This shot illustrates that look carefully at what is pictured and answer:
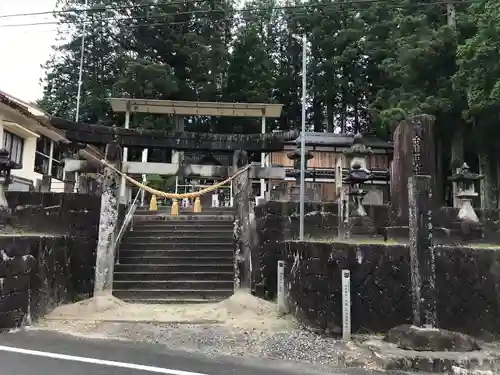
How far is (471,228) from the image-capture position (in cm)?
1110

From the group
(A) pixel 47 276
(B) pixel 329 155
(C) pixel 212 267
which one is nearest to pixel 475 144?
(B) pixel 329 155

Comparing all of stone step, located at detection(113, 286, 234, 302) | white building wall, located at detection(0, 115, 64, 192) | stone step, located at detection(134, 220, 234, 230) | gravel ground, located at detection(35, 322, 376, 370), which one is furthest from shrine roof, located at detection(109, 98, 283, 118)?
gravel ground, located at detection(35, 322, 376, 370)

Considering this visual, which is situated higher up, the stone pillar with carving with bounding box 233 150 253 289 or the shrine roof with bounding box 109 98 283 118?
the shrine roof with bounding box 109 98 283 118

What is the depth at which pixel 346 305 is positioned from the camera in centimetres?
639

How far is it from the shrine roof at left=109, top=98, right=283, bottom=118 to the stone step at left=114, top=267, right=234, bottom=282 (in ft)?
34.7

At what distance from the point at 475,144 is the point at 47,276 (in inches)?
797

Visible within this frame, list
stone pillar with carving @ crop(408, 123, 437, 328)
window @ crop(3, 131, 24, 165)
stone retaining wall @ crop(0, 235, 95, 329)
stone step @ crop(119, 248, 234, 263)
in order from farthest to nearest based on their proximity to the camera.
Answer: window @ crop(3, 131, 24, 165), stone step @ crop(119, 248, 234, 263), stone retaining wall @ crop(0, 235, 95, 329), stone pillar with carving @ crop(408, 123, 437, 328)

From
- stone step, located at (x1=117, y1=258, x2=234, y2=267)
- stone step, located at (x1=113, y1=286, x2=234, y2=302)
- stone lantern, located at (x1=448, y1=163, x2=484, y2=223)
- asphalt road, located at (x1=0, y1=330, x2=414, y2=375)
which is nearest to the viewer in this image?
asphalt road, located at (x1=0, y1=330, x2=414, y2=375)

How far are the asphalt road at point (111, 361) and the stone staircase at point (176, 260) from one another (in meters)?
3.39

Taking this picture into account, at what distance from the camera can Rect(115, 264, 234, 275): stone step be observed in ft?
34.8

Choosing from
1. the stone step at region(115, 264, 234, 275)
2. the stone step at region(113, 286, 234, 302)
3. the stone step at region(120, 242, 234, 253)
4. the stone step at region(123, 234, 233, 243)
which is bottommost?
the stone step at region(113, 286, 234, 302)

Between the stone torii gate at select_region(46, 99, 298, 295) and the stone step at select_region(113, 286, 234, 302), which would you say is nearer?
the stone step at select_region(113, 286, 234, 302)

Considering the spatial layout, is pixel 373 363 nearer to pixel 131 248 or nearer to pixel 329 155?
pixel 131 248

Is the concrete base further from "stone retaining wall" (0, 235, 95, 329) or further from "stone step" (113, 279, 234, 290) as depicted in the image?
"stone retaining wall" (0, 235, 95, 329)
